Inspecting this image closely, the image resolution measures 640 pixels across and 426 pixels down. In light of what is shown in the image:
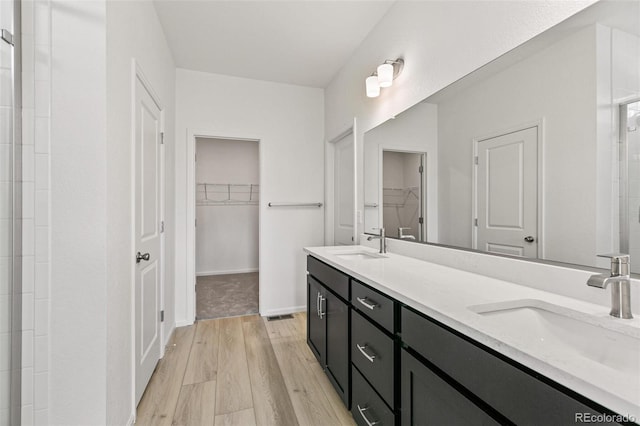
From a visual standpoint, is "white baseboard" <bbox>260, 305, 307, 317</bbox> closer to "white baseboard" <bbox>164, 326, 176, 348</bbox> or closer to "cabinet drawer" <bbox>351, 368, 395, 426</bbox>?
"white baseboard" <bbox>164, 326, 176, 348</bbox>

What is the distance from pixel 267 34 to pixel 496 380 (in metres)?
2.71

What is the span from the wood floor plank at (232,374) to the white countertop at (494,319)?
1008 millimetres

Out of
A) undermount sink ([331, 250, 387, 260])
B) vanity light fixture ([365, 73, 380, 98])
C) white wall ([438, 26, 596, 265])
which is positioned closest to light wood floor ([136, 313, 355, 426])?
undermount sink ([331, 250, 387, 260])

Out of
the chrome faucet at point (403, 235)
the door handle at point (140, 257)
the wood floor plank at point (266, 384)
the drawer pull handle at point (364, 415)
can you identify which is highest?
the chrome faucet at point (403, 235)

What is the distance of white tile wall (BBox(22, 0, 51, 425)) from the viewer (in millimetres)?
1179

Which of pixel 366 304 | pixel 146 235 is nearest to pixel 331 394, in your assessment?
pixel 366 304

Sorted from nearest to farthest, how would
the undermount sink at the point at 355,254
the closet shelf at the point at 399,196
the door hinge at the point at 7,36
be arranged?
the door hinge at the point at 7,36 → the closet shelf at the point at 399,196 → the undermount sink at the point at 355,254

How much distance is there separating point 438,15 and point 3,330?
2.51 m

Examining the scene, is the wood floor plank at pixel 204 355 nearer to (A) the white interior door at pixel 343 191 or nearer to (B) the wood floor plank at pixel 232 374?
(B) the wood floor plank at pixel 232 374

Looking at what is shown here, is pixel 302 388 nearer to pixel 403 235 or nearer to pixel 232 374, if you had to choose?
pixel 232 374

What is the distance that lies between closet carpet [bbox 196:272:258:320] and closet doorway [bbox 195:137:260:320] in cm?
9

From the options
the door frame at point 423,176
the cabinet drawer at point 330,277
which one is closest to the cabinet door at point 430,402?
the cabinet drawer at point 330,277

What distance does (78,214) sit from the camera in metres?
1.22

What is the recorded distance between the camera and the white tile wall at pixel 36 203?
1.18m
